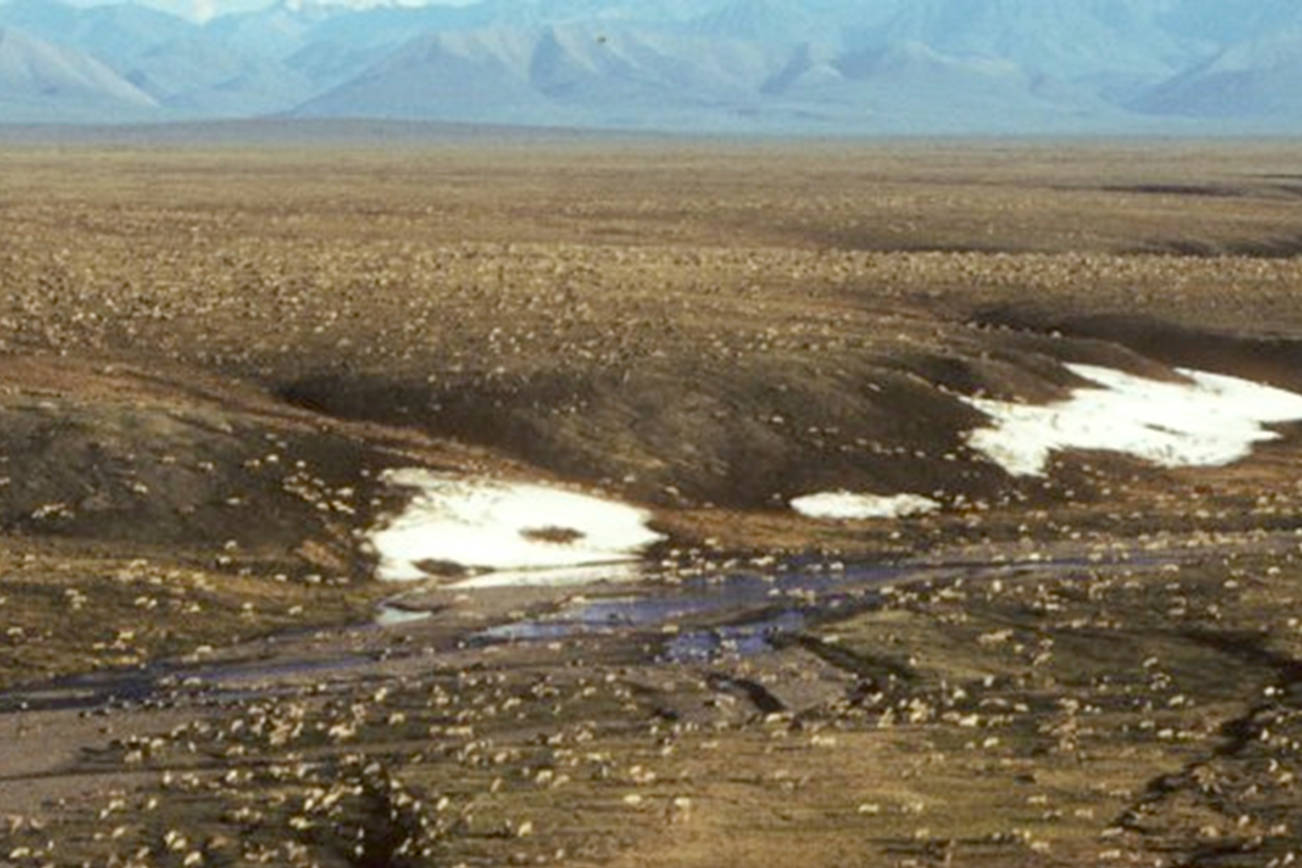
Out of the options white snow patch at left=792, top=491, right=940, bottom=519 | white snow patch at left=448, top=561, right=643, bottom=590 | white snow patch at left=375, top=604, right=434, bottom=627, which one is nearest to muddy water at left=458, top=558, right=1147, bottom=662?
white snow patch at left=448, top=561, right=643, bottom=590

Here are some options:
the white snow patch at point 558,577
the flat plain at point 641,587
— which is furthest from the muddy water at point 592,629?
the white snow patch at point 558,577

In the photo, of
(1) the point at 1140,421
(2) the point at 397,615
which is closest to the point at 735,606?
(2) the point at 397,615

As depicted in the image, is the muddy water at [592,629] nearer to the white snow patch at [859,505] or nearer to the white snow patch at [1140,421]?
the white snow patch at [859,505]

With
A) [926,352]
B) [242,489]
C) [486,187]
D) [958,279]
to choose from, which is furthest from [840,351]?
[486,187]

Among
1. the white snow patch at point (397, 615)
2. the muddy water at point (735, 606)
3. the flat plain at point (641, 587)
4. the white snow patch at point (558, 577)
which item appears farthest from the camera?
the white snow patch at point (558, 577)

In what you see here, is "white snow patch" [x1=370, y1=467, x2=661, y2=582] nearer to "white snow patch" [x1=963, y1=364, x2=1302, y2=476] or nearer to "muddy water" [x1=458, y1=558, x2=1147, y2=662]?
"muddy water" [x1=458, y1=558, x2=1147, y2=662]

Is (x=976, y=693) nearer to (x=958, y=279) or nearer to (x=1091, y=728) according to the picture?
(x=1091, y=728)

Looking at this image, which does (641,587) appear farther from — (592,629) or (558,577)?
(592,629)
